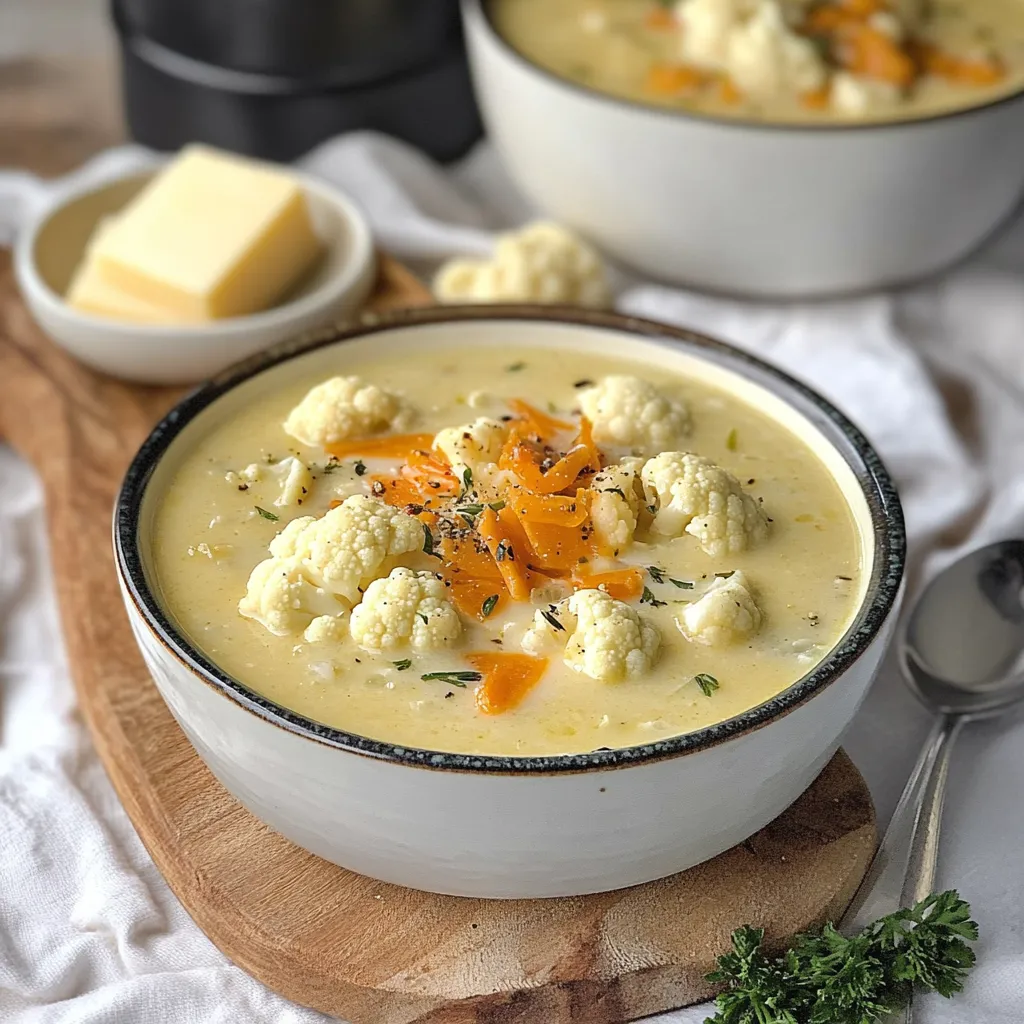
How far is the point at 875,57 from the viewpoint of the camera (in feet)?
12.6

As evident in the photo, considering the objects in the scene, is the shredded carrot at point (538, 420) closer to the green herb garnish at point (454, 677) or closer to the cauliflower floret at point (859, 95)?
the green herb garnish at point (454, 677)

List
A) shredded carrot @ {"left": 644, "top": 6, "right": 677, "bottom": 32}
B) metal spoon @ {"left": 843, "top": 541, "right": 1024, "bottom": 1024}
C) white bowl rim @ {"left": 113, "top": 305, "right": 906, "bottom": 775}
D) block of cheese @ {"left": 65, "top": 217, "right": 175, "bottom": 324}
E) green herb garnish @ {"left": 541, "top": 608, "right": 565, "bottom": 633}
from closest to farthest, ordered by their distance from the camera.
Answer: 1. white bowl rim @ {"left": 113, "top": 305, "right": 906, "bottom": 775}
2. green herb garnish @ {"left": 541, "top": 608, "right": 565, "bottom": 633}
3. metal spoon @ {"left": 843, "top": 541, "right": 1024, "bottom": 1024}
4. block of cheese @ {"left": 65, "top": 217, "right": 175, "bottom": 324}
5. shredded carrot @ {"left": 644, "top": 6, "right": 677, "bottom": 32}

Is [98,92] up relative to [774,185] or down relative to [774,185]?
down

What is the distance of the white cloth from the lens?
92.4 inches

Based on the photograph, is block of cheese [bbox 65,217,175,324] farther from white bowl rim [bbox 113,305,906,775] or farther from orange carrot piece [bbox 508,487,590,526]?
orange carrot piece [bbox 508,487,590,526]

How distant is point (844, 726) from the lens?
2.30 m

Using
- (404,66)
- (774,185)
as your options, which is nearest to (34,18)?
(404,66)

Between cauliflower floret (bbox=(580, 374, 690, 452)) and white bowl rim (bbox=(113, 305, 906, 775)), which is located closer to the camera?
white bowl rim (bbox=(113, 305, 906, 775))

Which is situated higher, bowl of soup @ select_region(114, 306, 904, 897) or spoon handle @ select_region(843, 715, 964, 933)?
bowl of soup @ select_region(114, 306, 904, 897)

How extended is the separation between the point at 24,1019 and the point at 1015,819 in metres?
1.68

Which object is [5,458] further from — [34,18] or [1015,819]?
[34,18]

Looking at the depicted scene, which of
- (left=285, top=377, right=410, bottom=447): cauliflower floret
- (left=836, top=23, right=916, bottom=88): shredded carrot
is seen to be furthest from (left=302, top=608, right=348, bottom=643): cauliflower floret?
(left=836, top=23, right=916, bottom=88): shredded carrot

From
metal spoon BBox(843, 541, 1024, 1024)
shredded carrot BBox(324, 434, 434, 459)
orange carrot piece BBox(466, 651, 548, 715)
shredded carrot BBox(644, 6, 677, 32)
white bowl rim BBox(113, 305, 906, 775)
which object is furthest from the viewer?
shredded carrot BBox(644, 6, 677, 32)

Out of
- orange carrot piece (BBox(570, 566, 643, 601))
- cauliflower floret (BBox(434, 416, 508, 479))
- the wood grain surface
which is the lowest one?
the wood grain surface
